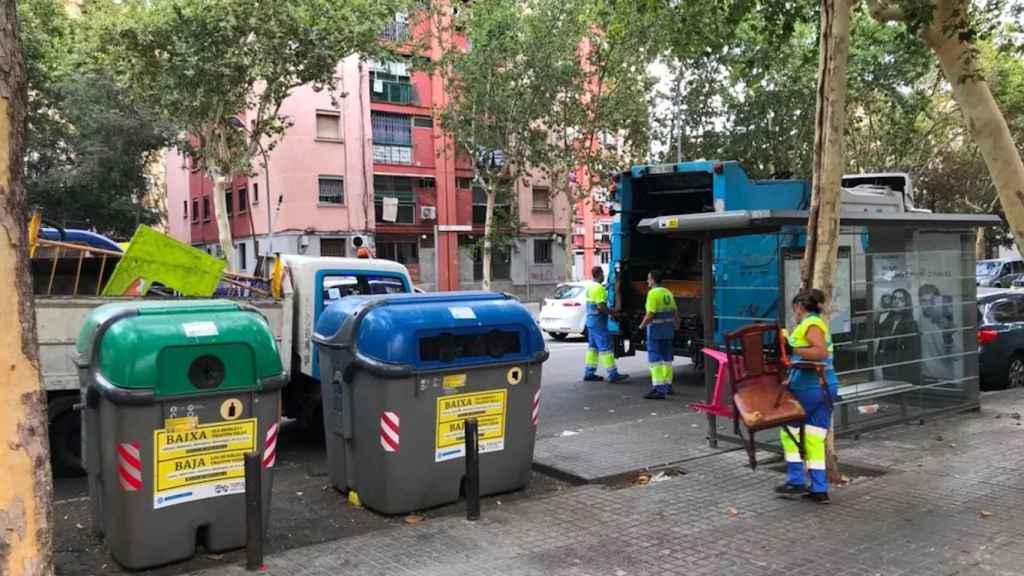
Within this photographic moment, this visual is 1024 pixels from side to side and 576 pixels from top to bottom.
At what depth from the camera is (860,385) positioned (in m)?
7.89

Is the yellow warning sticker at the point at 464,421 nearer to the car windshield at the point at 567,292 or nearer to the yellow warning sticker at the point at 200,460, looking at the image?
the yellow warning sticker at the point at 200,460

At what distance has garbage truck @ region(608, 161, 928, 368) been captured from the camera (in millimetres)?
10234

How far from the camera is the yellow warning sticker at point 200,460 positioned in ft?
15.3

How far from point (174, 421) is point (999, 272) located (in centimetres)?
3032

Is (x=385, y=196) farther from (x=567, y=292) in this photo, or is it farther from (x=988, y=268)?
(x=988, y=268)

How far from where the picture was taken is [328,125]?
32688 millimetres

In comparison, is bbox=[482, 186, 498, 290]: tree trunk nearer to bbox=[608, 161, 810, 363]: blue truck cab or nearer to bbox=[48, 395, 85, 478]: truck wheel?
bbox=[608, 161, 810, 363]: blue truck cab

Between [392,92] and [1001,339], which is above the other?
[392,92]

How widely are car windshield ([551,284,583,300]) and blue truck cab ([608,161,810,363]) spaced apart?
6353mm

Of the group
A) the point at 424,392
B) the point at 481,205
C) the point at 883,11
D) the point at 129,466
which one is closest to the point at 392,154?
the point at 481,205

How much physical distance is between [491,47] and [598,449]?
21.5 meters

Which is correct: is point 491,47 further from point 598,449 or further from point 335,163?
point 598,449

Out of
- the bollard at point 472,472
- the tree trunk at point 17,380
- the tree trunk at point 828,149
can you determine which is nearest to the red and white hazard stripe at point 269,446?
the bollard at point 472,472

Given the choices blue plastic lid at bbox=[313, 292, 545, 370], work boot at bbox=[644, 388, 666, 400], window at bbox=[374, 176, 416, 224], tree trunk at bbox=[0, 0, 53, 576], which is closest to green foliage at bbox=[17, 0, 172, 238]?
window at bbox=[374, 176, 416, 224]
